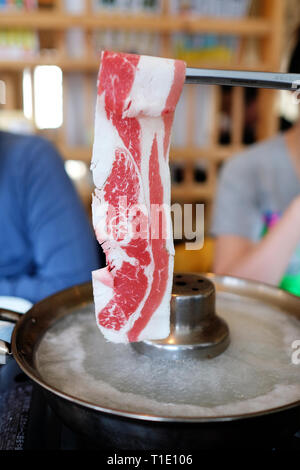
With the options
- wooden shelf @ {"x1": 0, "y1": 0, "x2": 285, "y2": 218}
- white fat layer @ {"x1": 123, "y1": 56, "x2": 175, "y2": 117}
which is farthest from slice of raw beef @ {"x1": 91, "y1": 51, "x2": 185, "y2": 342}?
wooden shelf @ {"x1": 0, "y1": 0, "x2": 285, "y2": 218}

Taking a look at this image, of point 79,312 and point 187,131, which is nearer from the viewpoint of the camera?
point 79,312

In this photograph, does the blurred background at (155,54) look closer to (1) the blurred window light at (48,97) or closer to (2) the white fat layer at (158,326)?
(1) the blurred window light at (48,97)

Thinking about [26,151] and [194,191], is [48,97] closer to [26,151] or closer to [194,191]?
[194,191]

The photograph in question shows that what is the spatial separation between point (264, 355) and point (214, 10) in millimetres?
3191

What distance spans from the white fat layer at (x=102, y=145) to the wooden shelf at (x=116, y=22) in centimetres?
286

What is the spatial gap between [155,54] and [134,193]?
308 centimetres

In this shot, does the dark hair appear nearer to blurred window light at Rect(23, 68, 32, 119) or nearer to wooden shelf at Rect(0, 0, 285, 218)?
wooden shelf at Rect(0, 0, 285, 218)

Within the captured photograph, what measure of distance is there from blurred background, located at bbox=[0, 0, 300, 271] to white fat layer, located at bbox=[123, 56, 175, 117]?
2.71 meters

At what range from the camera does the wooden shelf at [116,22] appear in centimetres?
315

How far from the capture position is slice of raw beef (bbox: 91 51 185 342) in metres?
0.61

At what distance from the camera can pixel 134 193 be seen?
64cm
